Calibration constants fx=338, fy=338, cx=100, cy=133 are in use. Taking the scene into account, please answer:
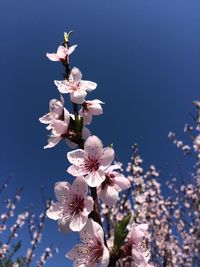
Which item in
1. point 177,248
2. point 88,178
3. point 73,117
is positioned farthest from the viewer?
point 177,248

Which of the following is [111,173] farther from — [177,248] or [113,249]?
[177,248]

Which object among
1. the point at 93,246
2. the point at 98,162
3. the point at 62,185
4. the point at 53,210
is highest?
the point at 98,162

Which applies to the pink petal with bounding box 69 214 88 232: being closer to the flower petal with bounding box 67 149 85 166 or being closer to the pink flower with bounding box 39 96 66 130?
the flower petal with bounding box 67 149 85 166

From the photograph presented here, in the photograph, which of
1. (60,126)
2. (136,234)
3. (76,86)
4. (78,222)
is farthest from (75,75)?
(136,234)

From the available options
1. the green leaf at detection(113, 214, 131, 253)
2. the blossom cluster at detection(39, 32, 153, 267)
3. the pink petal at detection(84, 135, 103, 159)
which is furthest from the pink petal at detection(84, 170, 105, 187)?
the green leaf at detection(113, 214, 131, 253)

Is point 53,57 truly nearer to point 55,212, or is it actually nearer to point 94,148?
point 94,148

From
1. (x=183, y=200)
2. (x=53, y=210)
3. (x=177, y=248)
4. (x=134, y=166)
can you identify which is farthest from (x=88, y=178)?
(x=177, y=248)
